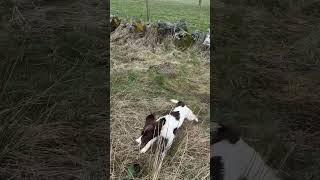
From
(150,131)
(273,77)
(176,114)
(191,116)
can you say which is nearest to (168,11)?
(273,77)

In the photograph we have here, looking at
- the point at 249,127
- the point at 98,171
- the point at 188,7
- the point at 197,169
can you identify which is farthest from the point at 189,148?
the point at 188,7

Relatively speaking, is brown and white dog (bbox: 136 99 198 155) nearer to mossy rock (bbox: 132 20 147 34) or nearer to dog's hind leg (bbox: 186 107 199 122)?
dog's hind leg (bbox: 186 107 199 122)

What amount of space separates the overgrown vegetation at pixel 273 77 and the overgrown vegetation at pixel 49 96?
2.85 ft

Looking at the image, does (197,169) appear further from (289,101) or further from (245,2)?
(245,2)

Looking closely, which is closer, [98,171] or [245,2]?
[98,171]

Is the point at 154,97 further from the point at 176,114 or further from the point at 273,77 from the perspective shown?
the point at 273,77

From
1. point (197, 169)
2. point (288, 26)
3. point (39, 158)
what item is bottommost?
point (197, 169)

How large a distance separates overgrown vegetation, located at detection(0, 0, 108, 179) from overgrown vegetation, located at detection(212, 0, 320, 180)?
0.87 meters

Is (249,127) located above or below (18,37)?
below

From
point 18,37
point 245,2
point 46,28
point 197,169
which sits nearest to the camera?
point 197,169

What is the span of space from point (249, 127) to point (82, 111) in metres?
0.99

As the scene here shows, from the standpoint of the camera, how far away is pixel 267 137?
2.77 meters

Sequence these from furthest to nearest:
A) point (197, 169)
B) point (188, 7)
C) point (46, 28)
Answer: point (188, 7)
point (46, 28)
point (197, 169)

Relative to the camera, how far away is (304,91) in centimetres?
315
